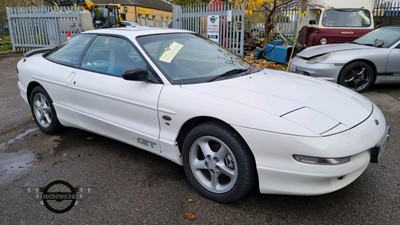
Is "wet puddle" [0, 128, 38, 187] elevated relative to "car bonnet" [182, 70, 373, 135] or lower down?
lower down

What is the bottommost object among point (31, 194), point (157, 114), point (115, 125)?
point (31, 194)

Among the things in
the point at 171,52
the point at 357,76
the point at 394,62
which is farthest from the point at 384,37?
the point at 171,52

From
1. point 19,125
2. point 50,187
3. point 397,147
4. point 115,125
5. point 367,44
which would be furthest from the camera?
point 367,44

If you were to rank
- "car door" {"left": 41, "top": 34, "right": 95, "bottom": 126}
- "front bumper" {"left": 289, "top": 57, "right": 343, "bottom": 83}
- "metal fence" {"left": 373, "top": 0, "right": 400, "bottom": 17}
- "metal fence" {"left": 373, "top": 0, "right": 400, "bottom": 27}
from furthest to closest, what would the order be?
1. "metal fence" {"left": 373, "top": 0, "right": 400, "bottom": 17}
2. "metal fence" {"left": 373, "top": 0, "right": 400, "bottom": 27}
3. "front bumper" {"left": 289, "top": 57, "right": 343, "bottom": 83}
4. "car door" {"left": 41, "top": 34, "right": 95, "bottom": 126}

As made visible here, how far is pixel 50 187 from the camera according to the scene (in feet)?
10.1

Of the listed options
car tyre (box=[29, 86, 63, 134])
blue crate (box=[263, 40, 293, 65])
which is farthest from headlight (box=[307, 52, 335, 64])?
car tyre (box=[29, 86, 63, 134])

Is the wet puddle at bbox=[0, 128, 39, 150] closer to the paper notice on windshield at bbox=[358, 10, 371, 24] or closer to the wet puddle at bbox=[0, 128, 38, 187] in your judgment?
the wet puddle at bbox=[0, 128, 38, 187]

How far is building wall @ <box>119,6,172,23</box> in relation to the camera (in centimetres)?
4431

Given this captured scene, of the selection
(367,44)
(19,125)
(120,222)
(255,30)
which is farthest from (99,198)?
(255,30)

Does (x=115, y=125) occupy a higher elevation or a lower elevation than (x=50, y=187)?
higher

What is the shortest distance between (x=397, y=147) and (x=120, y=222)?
317cm

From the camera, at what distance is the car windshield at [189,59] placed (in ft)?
10.4

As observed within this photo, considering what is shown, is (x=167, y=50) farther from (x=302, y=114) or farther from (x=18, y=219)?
(x=18, y=219)

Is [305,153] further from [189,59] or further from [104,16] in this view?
[104,16]
